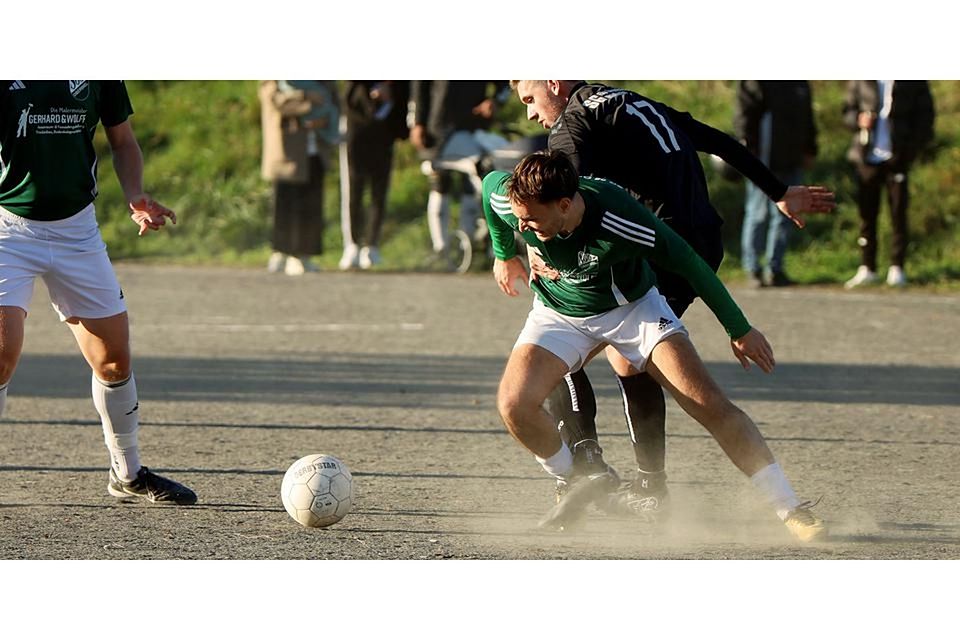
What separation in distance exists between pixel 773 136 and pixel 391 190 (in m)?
6.19

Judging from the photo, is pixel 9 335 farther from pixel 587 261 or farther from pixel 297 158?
pixel 297 158

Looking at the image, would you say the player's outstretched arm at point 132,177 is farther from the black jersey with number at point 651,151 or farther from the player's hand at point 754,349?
the player's hand at point 754,349

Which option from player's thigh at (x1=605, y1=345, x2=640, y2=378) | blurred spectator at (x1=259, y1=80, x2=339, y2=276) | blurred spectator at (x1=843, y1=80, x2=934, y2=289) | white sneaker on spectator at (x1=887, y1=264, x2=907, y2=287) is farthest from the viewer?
blurred spectator at (x1=259, y1=80, x2=339, y2=276)

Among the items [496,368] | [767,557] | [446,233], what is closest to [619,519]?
[767,557]

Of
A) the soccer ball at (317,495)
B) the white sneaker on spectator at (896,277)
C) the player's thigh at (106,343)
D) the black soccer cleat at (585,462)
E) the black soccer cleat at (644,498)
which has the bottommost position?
the white sneaker on spectator at (896,277)

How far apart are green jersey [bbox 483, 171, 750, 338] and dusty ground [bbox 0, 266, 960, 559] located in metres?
0.95

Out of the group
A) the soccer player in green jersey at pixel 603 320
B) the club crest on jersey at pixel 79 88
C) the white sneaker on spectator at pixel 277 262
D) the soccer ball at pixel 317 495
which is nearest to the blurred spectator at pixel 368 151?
the white sneaker on spectator at pixel 277 262

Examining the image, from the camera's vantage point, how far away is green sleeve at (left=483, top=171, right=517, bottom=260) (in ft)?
22.4

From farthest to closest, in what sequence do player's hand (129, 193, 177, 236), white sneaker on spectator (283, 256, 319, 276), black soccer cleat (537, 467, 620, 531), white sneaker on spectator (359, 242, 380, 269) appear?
white sneaker on spectator (359, 242, 380, 269)
white sneaker on spectator (283, 256, 319, 276)
player's hand (129, 193, 177, 236)
black soccer cleat (537, 467, 620, 531)

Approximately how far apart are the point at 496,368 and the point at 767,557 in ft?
19.7

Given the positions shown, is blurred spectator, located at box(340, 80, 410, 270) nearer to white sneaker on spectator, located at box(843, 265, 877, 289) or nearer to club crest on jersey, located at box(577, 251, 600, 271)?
white sneaker on spectator, located at box(843, 265, 877, 289)

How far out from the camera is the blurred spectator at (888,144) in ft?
55.4

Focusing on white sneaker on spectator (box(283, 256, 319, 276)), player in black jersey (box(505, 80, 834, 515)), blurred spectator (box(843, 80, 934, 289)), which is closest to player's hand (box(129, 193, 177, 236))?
player in black jersey (box(505, 80, 834, 515))

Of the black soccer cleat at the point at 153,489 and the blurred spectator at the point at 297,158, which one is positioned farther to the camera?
the blurred spectator at the point at 297,158
